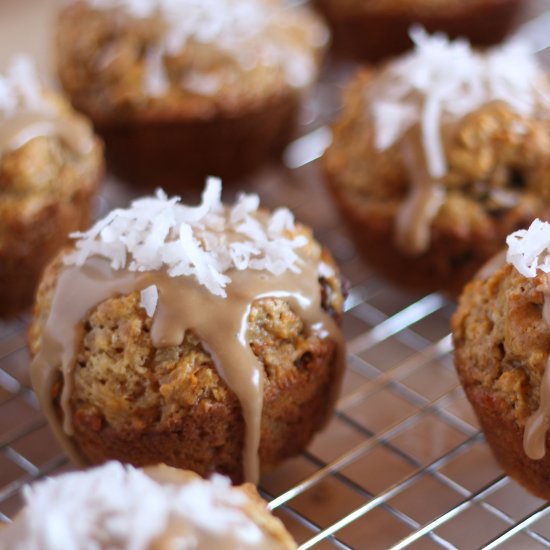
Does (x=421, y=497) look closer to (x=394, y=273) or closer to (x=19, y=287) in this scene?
(x=394, y=273)

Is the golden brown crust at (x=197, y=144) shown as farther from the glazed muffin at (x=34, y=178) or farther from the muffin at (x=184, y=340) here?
the muffin at (x=184, y=340)

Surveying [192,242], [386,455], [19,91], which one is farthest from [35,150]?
[386,455]

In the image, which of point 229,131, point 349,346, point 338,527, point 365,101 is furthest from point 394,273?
point 338,527

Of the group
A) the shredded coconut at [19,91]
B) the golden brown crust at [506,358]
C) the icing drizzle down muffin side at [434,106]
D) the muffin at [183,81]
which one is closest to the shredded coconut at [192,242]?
the golden brown crust at [506,358]

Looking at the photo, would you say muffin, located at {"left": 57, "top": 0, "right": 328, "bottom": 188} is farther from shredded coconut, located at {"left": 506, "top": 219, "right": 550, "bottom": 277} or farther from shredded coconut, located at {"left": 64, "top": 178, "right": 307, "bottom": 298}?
shredded coconut, located at {"left": 506, "top": 219, "right": 550, "bottom": 277}

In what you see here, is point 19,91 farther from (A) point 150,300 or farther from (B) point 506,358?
(B) point 506,358

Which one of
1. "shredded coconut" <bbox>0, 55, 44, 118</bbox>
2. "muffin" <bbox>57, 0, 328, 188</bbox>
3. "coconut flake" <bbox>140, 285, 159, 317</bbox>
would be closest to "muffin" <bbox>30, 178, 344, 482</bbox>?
"coconut flake" <bbox>140, 285, 159, 317</bbox>
